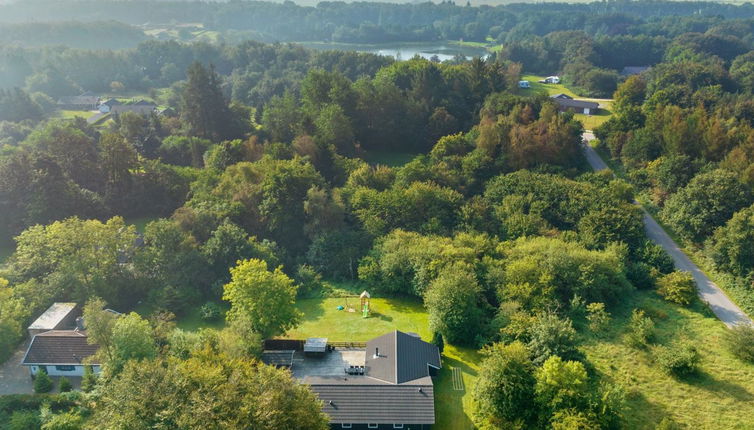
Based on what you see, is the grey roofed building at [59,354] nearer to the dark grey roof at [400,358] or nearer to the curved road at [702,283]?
the dark grey roof at [400,358]

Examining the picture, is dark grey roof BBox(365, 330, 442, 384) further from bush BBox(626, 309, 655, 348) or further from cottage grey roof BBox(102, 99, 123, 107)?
cottage grey roof BBox(102, 99, 123, 107)

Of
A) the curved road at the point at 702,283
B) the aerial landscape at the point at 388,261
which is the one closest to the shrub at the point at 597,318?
the aerial landscape at the point at 388,261

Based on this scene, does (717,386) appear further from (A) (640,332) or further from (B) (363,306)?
(B) (363,306)

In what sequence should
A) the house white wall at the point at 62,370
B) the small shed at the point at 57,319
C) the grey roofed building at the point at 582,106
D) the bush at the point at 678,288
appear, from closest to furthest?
the house white wall at the point at 62,370
the small shed at the point at 57,319
the bush at the point at 678,288
the grey roofed building at the point at 582,106

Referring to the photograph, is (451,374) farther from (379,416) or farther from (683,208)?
(683,208)

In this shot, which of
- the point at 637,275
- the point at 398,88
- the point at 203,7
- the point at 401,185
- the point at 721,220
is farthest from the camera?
the point at 203,7

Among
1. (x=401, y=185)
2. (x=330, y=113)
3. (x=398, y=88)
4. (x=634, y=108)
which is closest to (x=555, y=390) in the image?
(x=401, y=185)
